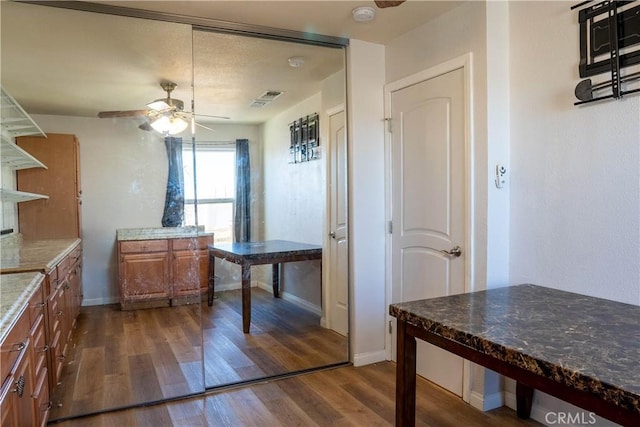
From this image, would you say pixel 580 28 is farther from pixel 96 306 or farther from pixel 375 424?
pixel 96 306

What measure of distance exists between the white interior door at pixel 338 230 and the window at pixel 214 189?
31.6 inches

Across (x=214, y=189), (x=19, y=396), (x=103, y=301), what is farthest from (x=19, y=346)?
(x=103, y=301)

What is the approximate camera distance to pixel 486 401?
2395 millimetres

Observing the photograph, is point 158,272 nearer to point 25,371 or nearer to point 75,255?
point 75,255

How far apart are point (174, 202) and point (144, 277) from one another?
804 mm

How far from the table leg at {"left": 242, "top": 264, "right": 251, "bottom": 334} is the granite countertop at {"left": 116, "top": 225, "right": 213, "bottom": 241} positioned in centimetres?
40

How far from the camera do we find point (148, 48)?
2.80m

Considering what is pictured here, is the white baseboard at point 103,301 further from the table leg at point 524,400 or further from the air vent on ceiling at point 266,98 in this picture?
the table leg at point 524,400

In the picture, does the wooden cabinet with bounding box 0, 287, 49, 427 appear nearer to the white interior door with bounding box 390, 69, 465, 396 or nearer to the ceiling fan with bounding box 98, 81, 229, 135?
the ceiling fan with bounding box 98, 81, 229, 135

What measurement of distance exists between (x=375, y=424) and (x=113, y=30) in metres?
2.87

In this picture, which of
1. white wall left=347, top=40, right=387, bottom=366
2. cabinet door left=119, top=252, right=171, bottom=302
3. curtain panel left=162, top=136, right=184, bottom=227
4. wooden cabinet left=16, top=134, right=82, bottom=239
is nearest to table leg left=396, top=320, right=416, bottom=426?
white wall left=347, top=40, right=387, bottom=366

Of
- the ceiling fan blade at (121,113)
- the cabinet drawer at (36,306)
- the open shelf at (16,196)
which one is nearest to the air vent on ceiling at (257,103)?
the ceiling fan blade at (121,113)

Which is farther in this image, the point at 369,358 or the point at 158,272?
the point at 158,272

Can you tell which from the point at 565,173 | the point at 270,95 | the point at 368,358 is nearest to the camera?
the point at 565,173
